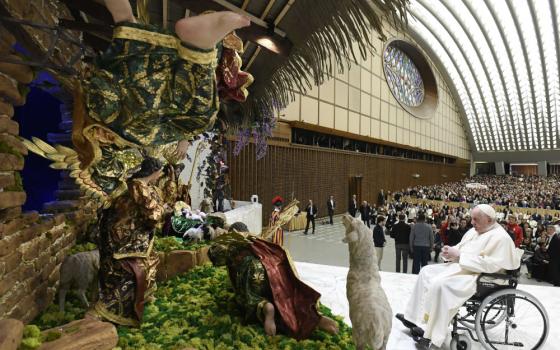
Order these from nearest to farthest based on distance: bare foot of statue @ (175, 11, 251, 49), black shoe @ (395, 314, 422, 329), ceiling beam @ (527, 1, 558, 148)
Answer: bare foot of statue @ (175, 11, 251, 49) → black shoe @ (395, 314, 422, 329) → ceiling beam @ (527, 1, 558, 148)

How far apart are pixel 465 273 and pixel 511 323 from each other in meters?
0.68

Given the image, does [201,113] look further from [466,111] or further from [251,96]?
[466,111]

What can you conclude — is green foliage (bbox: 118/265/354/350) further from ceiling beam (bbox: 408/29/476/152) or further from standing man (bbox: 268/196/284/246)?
ceiling beam (bbox: 408/29/476/152)

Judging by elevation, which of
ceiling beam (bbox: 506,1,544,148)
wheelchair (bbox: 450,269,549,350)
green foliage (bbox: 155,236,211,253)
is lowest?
wheelchair (bbox: 450,269,549,350)

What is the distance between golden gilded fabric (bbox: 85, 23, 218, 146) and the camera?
1437 mm

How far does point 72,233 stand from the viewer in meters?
2.78

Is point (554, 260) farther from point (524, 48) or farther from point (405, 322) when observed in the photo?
point (524, 48)

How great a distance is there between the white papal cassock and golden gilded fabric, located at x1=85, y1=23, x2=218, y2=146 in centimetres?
287

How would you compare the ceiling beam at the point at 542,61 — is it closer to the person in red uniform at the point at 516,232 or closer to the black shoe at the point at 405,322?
the person in red uniform at the point at 516,232

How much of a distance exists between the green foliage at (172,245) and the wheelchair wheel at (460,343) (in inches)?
104

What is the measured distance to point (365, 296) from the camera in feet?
6.31

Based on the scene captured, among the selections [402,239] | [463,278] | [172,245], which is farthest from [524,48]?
[172,245]

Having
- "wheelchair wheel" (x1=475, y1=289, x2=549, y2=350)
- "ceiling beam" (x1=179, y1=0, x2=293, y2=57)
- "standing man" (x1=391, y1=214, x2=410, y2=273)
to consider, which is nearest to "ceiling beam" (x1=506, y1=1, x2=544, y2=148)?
"standing man" (x1=391, y1=214, x2=410, y2=273)

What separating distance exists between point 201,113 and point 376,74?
2121cm
